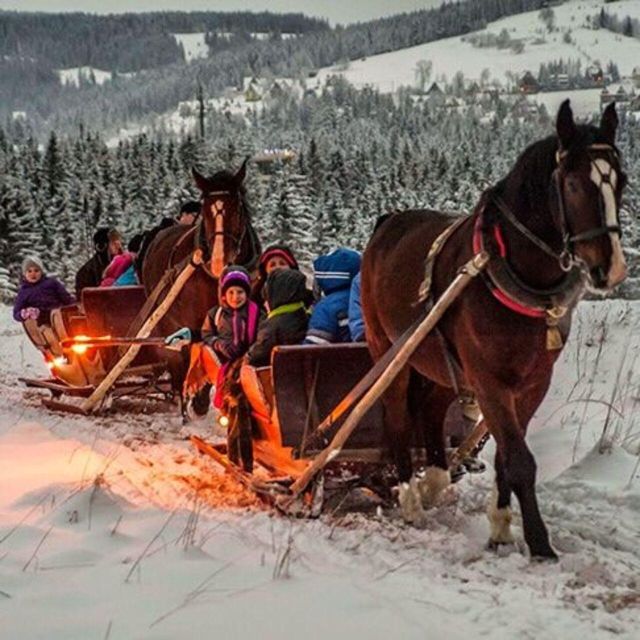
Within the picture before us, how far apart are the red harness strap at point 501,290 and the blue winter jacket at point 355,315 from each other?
1.97 m

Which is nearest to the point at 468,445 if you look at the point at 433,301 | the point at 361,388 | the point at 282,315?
the point at 361,388

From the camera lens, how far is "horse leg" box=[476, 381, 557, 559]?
13.9 ft

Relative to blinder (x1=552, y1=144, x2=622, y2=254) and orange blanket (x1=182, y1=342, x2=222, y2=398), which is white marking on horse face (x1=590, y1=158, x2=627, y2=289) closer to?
blinder (x1=552, y1=144, x2=622, y2=254)

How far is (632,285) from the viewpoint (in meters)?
37.2

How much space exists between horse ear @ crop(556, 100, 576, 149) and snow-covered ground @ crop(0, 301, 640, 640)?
1.99 m

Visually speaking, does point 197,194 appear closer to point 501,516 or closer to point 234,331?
point 234,331

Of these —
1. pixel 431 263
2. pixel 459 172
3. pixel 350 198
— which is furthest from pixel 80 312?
pixel 459 172

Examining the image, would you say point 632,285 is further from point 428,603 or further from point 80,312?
point 428,603

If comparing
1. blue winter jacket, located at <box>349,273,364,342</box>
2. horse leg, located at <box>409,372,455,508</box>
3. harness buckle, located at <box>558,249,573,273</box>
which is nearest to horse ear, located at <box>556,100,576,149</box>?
harness buckle, located at <box>558,249,573,273</box>

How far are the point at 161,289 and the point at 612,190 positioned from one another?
19.0 feet

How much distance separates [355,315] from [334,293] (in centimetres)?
25

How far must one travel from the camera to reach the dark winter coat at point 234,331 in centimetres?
677

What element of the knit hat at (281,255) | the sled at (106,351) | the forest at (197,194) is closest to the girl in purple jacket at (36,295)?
the sled at (106,351)

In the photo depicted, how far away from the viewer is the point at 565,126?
3914 millimetres
